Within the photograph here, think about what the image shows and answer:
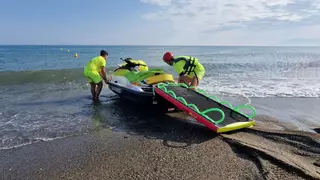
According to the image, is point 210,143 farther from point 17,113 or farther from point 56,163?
point 17,113

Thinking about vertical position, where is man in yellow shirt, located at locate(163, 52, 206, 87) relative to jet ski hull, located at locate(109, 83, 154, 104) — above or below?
above

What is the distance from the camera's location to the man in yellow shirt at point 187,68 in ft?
25.0

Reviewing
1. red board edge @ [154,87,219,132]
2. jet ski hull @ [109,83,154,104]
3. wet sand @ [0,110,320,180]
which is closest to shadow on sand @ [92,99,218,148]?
wet sand @ [0,110,320,180]

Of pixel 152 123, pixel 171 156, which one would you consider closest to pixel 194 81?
pixel 152 123

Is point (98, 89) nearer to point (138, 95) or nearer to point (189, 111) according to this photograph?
point (138, 95)

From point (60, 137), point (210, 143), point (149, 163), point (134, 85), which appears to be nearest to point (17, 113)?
point (60, 137)

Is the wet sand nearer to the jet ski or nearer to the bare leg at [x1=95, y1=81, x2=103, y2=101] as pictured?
the jet ski

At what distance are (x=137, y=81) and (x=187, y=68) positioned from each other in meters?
1.48

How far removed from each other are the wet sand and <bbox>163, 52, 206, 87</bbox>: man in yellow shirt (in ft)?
8.55

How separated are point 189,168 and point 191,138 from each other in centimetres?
126

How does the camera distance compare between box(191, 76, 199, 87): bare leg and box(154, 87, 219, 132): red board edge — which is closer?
box(154, 87, 219, 132): red board edge

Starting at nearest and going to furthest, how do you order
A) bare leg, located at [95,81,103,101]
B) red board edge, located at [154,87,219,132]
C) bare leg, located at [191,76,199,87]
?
red board edge, located at [154,87,219,132] < bare leg, located at [191,76,199,87] < bare leg, located at [95,81,103,101]

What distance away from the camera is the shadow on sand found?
198 inches

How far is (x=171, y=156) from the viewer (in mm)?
4164
